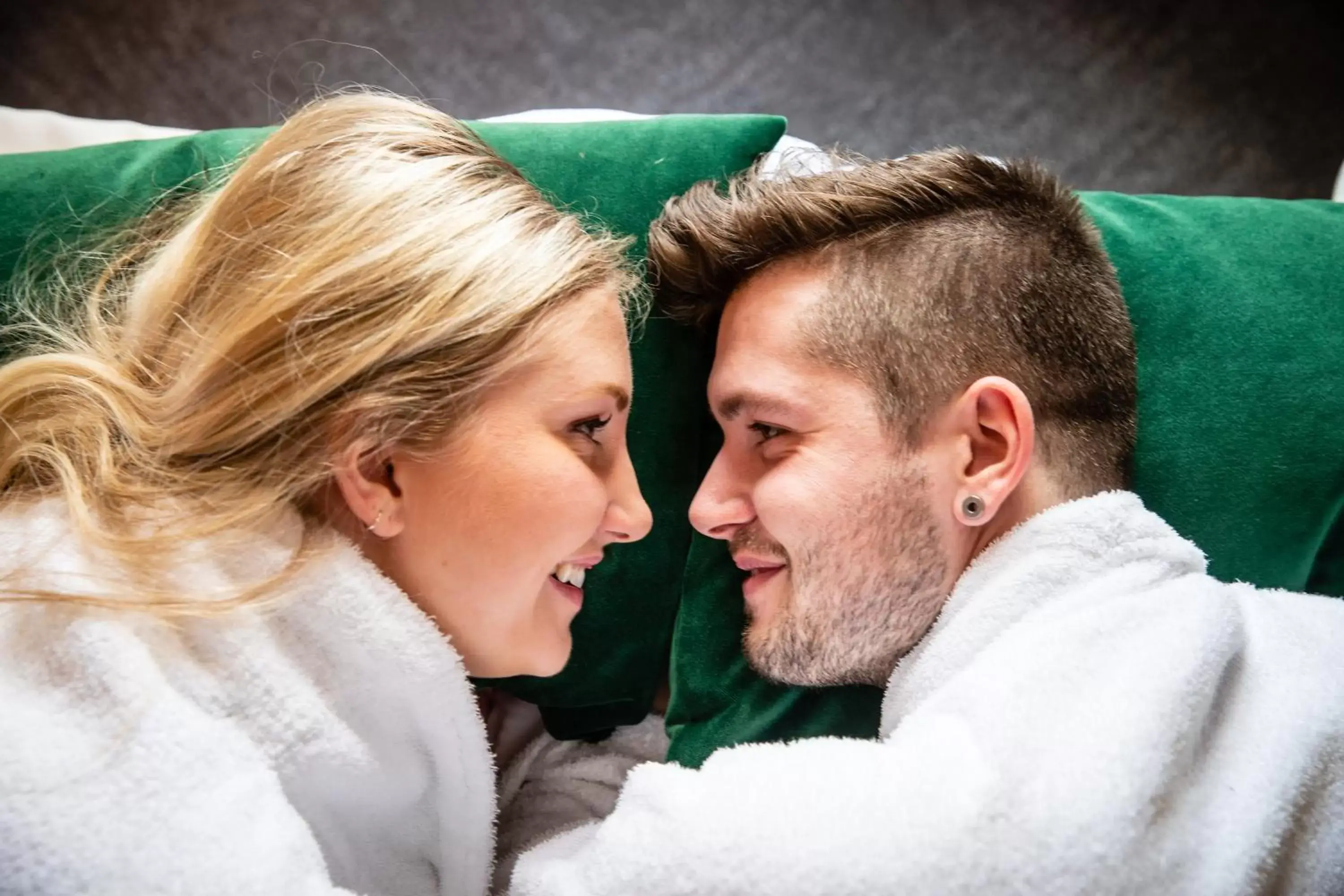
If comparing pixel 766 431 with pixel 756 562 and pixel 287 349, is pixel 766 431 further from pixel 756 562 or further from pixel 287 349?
pixel 287 349

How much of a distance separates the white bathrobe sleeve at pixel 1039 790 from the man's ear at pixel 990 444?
14 cm

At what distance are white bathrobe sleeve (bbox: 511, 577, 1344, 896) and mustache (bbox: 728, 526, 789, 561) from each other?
24 centimetres

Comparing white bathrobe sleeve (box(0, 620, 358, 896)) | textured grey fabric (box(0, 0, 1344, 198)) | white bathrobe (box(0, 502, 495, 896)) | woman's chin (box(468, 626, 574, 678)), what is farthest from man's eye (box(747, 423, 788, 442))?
textured grey fabric (box(0, 0, 1344, 198))

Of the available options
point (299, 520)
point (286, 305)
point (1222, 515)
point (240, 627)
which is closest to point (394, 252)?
point (286, 305)

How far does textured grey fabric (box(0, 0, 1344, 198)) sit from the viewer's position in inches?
64.6

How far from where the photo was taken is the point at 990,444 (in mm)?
1013

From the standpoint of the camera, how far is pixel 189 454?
90cm

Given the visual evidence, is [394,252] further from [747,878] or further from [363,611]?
[747,878]

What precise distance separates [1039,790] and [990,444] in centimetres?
38

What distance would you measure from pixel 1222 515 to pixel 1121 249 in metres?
0.36

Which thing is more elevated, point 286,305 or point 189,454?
point 286,305

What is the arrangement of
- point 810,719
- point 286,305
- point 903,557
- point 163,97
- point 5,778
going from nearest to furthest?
point 5,778 < point 286,305 < point 903,557 < point 810,719 < point 163,97

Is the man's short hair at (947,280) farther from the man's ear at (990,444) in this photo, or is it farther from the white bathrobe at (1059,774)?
the white bathrobe at (1059,774)

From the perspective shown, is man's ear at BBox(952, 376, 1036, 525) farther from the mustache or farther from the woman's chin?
the woman's chin
